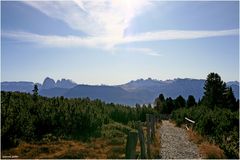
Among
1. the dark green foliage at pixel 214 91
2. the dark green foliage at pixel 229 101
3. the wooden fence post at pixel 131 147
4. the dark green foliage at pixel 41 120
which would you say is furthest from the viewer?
the dark green foliage at pixel 229 101

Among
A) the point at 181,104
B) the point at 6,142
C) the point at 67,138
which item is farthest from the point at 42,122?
the point at 181,104

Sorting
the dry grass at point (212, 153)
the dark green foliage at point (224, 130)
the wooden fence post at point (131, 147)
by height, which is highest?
the wooden fence post at point (131, 147)

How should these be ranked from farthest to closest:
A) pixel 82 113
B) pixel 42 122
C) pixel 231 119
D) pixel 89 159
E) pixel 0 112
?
pixel 82 113 → pixel 42 122 → pixel 231 119 → pixel 0 112 → pixel 89 159

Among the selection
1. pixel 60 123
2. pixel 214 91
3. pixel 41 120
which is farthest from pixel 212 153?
pixel 214 91

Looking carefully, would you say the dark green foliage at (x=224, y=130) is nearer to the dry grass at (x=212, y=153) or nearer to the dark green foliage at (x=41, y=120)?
the dry grass at (x=212, y=153)

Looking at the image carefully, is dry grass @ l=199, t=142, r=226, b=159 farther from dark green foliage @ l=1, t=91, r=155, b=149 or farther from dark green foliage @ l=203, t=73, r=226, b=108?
dark green foliage @ l=203, t=73, r=226, b=108

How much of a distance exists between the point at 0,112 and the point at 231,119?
15913mm

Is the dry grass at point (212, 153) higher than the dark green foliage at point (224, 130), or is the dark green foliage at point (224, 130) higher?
the dark green foliage at point (224, 130)

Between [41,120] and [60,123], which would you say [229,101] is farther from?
[41,120]

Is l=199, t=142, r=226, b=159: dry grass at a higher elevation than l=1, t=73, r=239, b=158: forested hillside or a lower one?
lower

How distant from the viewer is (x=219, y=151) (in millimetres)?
18453

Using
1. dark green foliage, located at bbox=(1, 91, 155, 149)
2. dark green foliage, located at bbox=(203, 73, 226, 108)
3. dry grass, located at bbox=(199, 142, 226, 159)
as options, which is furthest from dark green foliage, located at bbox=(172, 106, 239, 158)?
dark green foliage, located at bbox=(203, 73, 226, 108)

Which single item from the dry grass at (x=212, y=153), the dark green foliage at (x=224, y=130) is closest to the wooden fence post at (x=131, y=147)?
the dry grass at (x=212, y=153)

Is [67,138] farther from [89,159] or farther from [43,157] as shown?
[89,159]
